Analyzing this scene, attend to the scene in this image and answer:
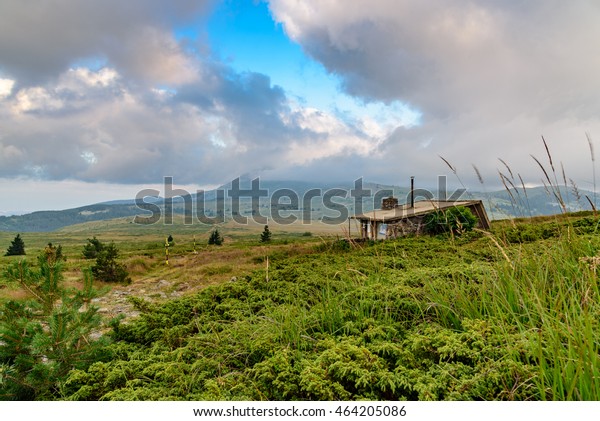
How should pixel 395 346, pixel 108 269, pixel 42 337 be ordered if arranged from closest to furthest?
pixel 395 346 < pixel 42 337 < pixel 108 269

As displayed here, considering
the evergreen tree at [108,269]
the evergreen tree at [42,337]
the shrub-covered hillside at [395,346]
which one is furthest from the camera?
the evergreen tree at [108,269]

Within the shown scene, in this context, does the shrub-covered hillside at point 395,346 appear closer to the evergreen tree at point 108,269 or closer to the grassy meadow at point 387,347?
the grassy meadow at point 387,347

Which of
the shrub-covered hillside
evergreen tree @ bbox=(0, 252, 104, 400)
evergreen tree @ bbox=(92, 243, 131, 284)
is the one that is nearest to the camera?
the shrub-covered hillside

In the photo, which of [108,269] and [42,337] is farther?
[108,269]

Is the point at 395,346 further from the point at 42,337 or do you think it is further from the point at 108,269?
the point at 108,269

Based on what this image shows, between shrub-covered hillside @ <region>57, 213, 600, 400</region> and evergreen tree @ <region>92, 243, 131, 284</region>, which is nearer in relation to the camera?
shrub-covered hillside @ <region>57, 213, 600, 400</region>

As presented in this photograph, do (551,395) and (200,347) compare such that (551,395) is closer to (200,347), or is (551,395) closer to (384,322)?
(384,322)

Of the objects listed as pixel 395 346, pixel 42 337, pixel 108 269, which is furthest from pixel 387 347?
pixel 108 269

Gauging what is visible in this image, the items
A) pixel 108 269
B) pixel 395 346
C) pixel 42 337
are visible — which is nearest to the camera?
pixel 395 346

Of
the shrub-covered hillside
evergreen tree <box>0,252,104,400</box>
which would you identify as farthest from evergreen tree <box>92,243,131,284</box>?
evergreen tree <box>0,252,104,400</box>

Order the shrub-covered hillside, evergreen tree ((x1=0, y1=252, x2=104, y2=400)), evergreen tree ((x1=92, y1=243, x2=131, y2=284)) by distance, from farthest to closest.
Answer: evergreen tree ((x1=92, y1=243, x2=131, y2=284)) < evergreen tree ((x1=0, y1=252, x2=104, y2=400)) < the shrub-covered hillside

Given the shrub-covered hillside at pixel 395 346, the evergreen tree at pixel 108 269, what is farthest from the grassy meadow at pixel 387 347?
the evergreen tree at pixel 108 269

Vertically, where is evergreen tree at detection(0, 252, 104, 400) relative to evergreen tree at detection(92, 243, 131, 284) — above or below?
above

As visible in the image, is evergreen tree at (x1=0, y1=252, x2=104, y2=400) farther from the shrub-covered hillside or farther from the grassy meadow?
the shrub-covered hillside
